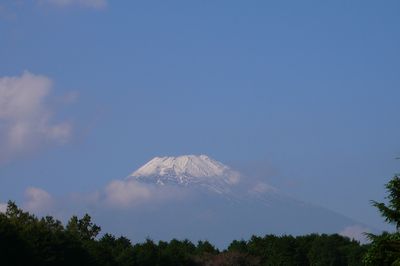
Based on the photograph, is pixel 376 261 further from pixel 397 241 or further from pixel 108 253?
pixel 108 253

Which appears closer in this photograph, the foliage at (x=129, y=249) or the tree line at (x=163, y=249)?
the tree line at (x=163, y=249)

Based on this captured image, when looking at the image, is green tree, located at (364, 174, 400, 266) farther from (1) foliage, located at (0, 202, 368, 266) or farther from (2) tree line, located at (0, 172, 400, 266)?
(1) foliage, located at (0, 202, 368, 266)

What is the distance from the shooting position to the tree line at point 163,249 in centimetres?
3175

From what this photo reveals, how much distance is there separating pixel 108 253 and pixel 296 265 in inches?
1490

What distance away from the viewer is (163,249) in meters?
119

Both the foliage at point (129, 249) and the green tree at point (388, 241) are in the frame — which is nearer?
the green tree at point (388, 241)

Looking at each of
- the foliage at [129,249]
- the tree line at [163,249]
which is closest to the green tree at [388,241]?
the tree line at [163,249]

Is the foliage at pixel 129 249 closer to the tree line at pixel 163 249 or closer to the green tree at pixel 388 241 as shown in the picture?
the tree line at pixel 163 249

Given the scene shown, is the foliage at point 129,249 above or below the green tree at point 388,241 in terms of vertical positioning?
above

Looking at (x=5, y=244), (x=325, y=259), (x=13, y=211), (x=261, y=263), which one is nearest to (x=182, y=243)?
(x=261, y=263)

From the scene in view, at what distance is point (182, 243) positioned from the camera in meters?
138

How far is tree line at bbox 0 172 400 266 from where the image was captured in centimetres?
3175

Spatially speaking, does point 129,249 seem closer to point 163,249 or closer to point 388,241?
point 163,249

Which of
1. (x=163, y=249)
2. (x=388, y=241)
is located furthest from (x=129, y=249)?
(x=388, y=241)
